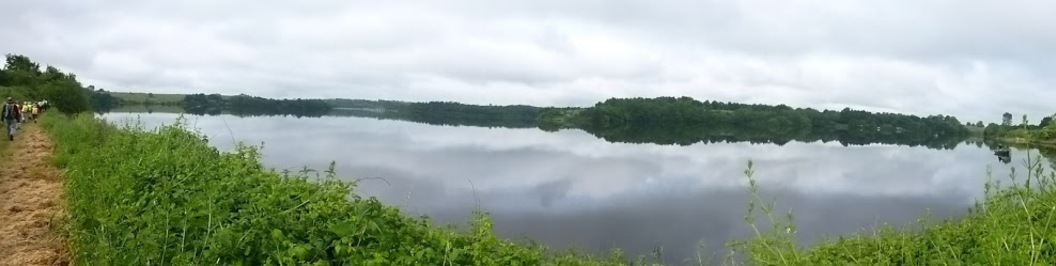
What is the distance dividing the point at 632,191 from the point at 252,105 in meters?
132

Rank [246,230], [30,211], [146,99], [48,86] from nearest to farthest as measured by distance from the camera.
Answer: [246,230], [30,211], [48,86], [146,99]

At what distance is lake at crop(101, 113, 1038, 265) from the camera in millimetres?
14859

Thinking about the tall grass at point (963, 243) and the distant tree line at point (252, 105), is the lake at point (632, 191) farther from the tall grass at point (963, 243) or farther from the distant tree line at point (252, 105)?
the distant tree line at point (252, 105)

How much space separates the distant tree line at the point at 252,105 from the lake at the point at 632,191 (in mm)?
94896

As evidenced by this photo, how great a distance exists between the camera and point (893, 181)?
29.8 meters

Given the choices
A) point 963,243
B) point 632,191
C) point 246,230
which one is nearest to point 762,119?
point 632,191

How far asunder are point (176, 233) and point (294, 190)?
2018 millimetres

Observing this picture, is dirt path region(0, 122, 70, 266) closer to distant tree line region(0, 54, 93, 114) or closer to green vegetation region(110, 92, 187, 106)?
distant tree line region(0, 54, 93, 114)

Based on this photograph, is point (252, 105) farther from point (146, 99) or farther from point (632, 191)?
point (632, 191)

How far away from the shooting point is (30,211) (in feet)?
22.6

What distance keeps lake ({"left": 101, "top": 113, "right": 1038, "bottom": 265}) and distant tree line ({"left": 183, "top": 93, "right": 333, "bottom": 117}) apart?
94896 mm

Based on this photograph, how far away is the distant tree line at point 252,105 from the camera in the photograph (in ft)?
417

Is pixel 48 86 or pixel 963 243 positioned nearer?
pixel 963 243

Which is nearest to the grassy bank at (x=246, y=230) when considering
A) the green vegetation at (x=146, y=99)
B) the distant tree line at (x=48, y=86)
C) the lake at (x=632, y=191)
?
the lake at (x=632, y=191)
